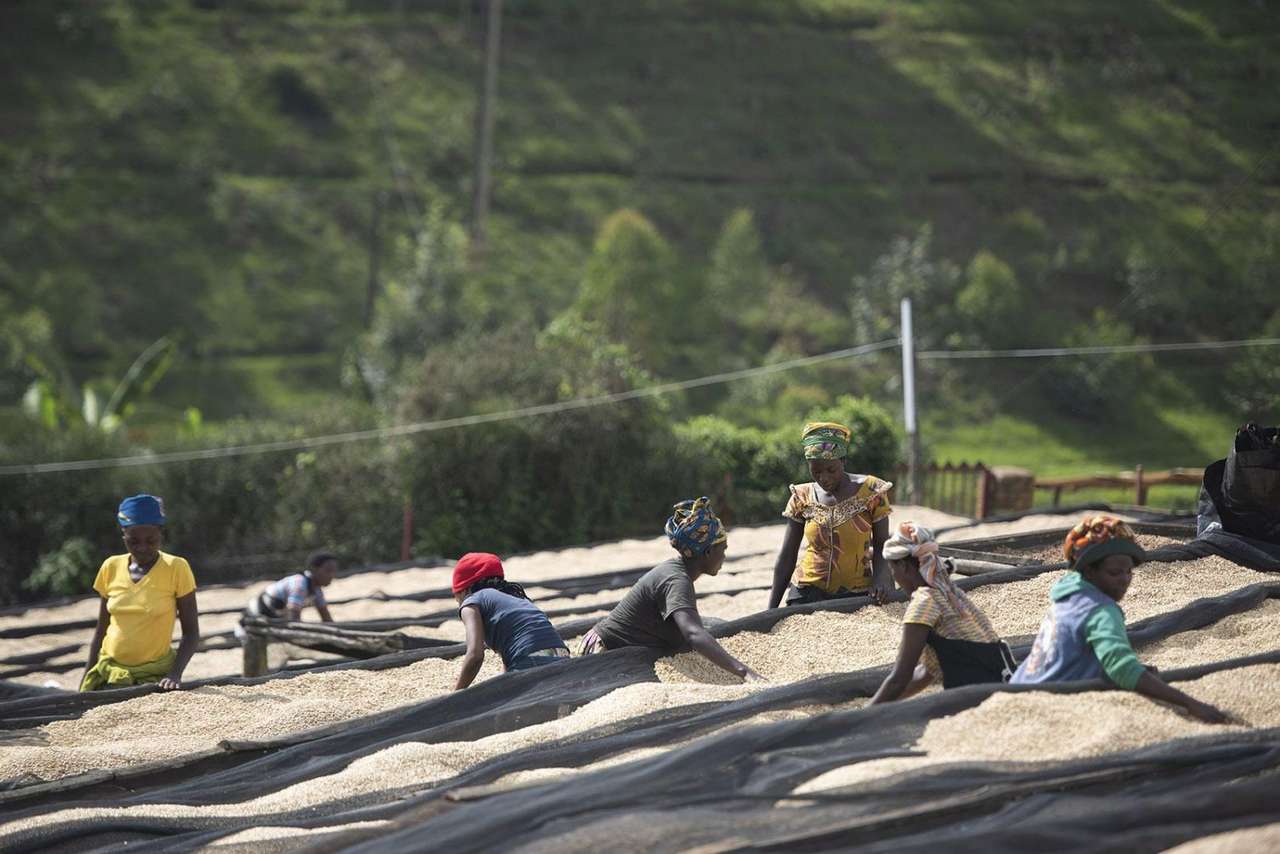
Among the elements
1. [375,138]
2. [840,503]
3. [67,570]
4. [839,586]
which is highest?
[375,138]

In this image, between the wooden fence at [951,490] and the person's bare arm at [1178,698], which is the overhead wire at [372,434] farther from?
the person's bare arm at [1178,698]

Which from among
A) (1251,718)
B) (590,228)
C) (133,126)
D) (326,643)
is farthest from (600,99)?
Result: (1251,718)

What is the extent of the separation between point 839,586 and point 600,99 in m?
47.7

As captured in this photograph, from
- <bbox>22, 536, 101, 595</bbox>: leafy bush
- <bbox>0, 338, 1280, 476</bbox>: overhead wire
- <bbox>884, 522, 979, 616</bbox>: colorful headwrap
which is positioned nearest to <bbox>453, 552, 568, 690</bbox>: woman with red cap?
<bbox>884, 522, 979, 616</bbox>: colorful headwrap

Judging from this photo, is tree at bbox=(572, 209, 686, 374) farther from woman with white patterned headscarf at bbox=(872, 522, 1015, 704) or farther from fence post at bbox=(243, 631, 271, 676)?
woman with white patterned headscarf at bbox=(872, 522, 1015, 704)

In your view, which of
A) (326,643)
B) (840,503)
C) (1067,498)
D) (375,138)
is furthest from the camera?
(375,138)

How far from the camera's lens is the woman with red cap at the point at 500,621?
6.74 metres

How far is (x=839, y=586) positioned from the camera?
7.56 metres

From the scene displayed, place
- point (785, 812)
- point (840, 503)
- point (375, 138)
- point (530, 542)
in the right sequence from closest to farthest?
point (785, 812)
point (840, 503)
point (530, 542)
point (375, 138)

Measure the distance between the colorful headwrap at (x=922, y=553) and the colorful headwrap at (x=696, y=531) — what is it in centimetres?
122

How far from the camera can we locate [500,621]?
6.83 metres

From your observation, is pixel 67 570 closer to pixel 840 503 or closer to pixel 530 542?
pixel 530 542

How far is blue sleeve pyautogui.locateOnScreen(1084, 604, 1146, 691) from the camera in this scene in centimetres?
489

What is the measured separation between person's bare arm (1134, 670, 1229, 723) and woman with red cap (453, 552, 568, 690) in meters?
2.83
